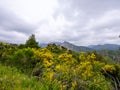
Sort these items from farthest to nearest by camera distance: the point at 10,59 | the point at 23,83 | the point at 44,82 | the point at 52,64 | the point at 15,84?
1. the point at 10,59
2. the point at 52,64
3. the point at 44,82
4. the point at 23,83
5. the point at 15,84

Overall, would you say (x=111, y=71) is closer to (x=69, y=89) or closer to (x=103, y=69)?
(x=103, y=69)

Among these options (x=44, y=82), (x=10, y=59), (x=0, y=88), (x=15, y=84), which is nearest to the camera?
(x=0, y=88)

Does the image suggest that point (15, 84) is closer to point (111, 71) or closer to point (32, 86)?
point (32, 86)

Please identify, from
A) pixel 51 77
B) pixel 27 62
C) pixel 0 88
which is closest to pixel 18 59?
pixel 27 62

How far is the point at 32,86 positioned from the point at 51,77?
1040mm

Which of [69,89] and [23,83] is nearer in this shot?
[23,83]

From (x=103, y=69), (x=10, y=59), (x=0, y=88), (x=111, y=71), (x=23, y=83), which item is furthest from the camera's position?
(x=10, y=59)

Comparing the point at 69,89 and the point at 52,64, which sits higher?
the point at 52,64

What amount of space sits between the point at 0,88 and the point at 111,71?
6232mm

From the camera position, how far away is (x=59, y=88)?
6.24 meters

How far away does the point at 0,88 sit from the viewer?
4.79 metres

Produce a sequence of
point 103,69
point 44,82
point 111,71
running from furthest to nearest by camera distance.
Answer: point 111,71 → point 103,69 → point 44,82

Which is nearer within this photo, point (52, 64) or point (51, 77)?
point (51, 77)

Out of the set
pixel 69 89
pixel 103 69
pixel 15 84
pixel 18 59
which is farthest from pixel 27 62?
pixel 15 84
